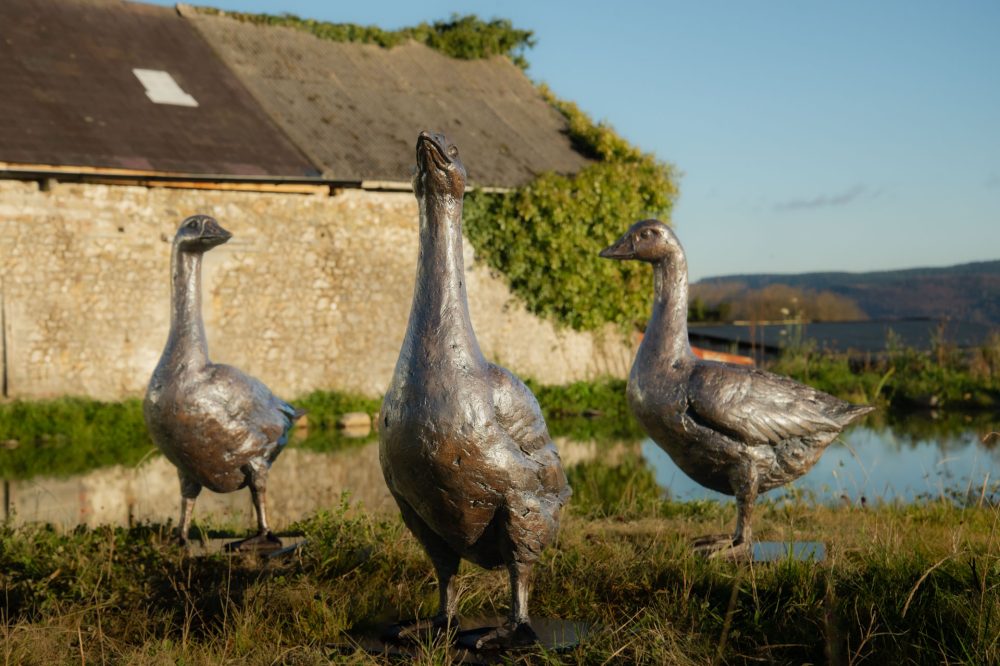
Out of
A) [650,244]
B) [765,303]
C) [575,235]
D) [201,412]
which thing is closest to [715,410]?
[650,244]

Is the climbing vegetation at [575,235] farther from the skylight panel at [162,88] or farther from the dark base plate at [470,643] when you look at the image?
the dark base plate at [470,643]

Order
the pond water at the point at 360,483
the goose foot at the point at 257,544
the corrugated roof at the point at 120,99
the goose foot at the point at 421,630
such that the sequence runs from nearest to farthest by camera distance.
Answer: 1. the goose foot at the point at 421,630
2. the goose foot at the point at 257,544
3. the pond water at the point at 360,483
4. the corrugated roof at the point at 120,99

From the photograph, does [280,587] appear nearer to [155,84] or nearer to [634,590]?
[634,590]

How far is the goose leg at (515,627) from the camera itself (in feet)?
12.7

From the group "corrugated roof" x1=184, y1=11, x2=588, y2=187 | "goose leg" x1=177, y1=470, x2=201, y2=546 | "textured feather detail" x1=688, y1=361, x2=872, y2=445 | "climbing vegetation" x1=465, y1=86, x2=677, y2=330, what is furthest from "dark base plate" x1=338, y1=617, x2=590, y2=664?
"climbing vegetation" x1=465, y1=86, x2=677, y2=330

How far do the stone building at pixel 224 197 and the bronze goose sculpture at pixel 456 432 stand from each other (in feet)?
35.8

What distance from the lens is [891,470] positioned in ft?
35.4

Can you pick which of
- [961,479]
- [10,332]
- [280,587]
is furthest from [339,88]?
[280,587]

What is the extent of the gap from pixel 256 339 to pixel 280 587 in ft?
33.6

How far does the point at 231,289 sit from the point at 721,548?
10.8 metres

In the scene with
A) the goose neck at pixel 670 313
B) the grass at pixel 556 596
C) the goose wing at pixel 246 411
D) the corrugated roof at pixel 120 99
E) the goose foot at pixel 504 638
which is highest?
the corrugated roof at pixel 120 99

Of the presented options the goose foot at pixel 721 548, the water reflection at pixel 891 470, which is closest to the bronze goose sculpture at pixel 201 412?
the goose foot at pixel 721 548

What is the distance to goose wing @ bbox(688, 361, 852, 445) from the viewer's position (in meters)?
5.38

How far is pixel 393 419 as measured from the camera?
3775 millimetres
